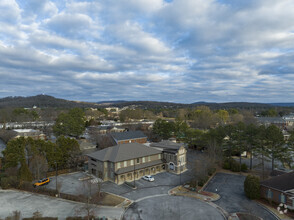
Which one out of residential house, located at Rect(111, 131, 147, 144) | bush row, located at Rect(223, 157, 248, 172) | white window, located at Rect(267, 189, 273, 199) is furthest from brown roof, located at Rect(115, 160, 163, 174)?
residential house, located at Rect(111, 131, 147, 144)

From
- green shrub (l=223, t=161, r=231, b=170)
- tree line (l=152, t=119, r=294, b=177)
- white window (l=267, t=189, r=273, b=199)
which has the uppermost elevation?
tree line (l=152, t=119, r=294, b=177)

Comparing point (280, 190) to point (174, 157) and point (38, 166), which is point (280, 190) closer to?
point (174, 157)

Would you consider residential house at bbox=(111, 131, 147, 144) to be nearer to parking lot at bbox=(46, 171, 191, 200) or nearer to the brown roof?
the brown roof

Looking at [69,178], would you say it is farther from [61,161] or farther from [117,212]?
[117,212]

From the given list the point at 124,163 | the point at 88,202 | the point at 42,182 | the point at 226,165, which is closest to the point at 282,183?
the point at 226,165

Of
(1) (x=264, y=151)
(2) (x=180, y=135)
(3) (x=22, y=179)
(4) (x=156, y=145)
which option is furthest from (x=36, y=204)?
(2) (x=180, y=135)

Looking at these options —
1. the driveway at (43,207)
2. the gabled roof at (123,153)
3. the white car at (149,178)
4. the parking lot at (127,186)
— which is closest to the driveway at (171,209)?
the driveway at (43,207)
